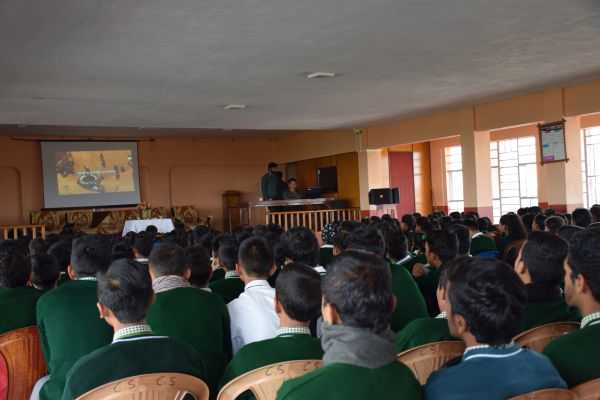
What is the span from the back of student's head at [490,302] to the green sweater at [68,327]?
1707 millimetres

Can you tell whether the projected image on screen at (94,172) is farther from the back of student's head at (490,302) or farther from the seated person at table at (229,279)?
the back of student's head at (490,302)

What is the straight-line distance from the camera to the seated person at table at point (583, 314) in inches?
64.7

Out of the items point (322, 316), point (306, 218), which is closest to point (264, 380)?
point (322, 316)

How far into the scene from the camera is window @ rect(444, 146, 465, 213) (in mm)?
13734

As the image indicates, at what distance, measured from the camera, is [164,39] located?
4.60m

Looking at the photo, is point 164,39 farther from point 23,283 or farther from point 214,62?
point 23,283

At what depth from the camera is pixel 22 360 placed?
8.57 feet

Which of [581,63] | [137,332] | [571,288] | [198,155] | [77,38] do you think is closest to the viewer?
[137,332]

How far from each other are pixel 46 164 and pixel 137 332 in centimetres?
1290

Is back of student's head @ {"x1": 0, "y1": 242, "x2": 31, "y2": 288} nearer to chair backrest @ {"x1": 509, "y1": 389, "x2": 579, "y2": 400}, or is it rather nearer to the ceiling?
the ceiling

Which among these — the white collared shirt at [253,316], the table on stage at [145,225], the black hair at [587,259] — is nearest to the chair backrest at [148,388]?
the white collared shirt at [253,316]

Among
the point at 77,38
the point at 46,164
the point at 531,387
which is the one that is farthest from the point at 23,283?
the point at 46,164

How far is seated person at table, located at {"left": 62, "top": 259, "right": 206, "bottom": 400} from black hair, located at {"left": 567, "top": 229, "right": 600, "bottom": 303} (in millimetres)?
1395

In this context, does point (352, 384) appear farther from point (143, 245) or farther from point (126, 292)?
point (143, 245)
